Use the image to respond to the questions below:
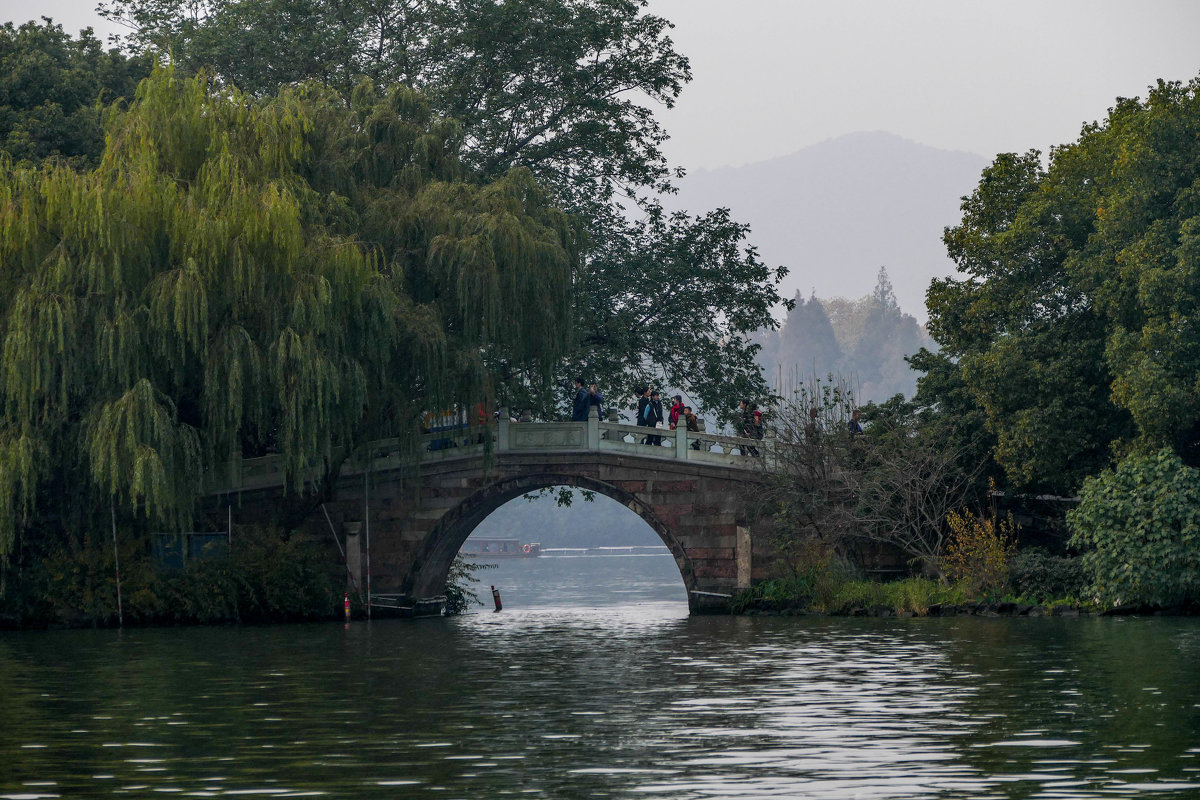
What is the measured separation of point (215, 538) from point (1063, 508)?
55.3 ft

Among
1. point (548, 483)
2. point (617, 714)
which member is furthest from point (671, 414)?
point (617, 714)

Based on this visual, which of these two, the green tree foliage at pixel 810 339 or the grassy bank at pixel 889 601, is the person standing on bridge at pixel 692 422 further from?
the green tree foliage at pixel 810 339

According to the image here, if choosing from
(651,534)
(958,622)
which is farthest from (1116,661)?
(651,534)

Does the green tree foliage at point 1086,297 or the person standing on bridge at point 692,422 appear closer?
the green tree foliage at point 1086,297

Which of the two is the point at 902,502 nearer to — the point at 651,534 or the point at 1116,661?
the point at 1116,661

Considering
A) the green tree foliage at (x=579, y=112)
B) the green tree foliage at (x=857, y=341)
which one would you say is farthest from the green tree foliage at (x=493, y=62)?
the green tree foliage at (x=857, y=341)

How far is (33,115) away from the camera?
32344 mm

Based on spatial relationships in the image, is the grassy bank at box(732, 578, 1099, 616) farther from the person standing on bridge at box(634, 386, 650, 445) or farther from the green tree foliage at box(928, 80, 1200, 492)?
the person standing on bridge at box(634, 386, 650, 445)

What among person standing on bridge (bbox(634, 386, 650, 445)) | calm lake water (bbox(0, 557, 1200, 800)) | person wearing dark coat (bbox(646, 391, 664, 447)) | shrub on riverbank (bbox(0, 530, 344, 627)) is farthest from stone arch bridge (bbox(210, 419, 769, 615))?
calm lake water (bbox(0, 557, 1200, 800))

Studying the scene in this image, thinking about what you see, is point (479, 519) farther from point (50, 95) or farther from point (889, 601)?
point (50, 95)

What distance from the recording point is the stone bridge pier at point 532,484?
34.0 metres

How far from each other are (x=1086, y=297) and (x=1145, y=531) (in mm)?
5203

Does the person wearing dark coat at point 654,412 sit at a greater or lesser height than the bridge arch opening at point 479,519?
greater

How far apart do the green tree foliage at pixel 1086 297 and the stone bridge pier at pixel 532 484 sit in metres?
5.60
